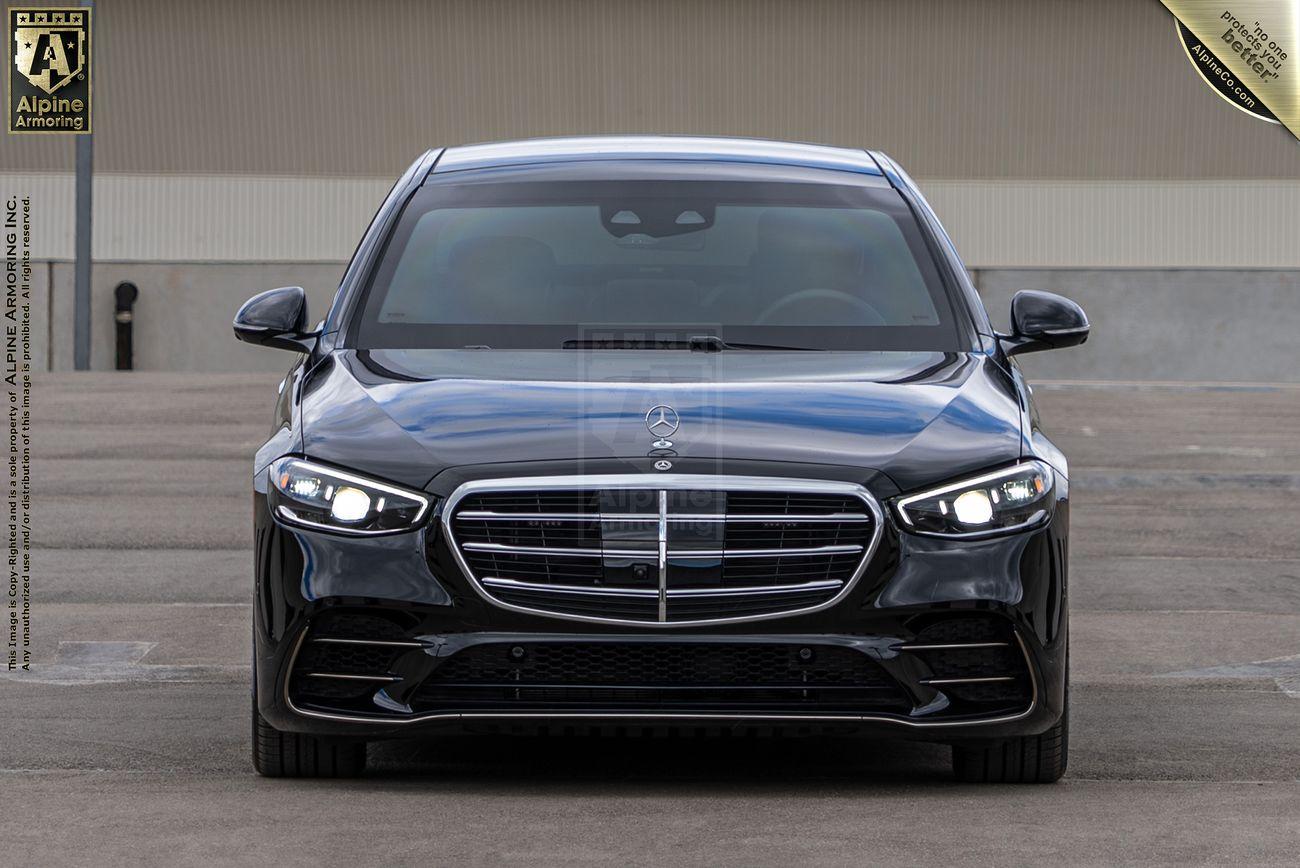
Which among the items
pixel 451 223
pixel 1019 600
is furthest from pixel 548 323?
pixel 1019 600

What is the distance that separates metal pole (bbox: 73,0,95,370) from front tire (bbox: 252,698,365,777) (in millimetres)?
27368

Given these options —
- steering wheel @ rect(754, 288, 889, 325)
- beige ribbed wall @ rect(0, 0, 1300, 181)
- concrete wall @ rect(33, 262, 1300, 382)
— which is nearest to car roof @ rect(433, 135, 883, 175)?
steering wheel @ rect(754, 288, 889, 325)

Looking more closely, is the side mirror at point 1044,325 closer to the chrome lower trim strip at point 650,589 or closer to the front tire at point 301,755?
the chrome lower trim strip at point 650,589

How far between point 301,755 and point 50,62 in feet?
110

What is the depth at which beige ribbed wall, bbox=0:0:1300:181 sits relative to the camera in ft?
114

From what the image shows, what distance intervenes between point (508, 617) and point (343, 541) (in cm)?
40

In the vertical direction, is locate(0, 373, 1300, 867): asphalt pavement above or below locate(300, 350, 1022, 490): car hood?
below

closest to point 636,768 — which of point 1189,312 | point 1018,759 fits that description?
point 1018,759

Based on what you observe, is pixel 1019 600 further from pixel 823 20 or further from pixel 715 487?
pixel 823 20

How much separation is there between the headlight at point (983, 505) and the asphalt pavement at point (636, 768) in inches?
24.7

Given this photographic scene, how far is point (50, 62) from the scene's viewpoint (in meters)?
36.7

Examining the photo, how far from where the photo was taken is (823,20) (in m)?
34.7

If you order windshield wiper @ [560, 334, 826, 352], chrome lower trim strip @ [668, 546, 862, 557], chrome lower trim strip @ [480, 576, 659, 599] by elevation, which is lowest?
chrome lower trim strip @ [480, 576, 659, 599]

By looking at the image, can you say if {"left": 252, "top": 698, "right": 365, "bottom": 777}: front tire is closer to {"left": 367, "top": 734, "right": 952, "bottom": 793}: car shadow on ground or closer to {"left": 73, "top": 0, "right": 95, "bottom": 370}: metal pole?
{"left": 367, "top": 734, "right": 952, "bottom": 793}: car shadow on ground
